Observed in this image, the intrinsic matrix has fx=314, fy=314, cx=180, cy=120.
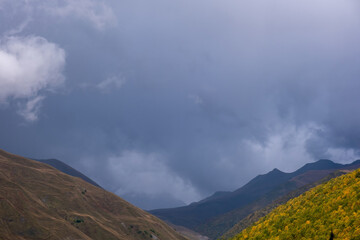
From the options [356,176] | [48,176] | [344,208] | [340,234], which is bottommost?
[340,234]

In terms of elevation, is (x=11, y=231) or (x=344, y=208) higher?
(x=344, y=208)

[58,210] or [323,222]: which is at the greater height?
[323,222]

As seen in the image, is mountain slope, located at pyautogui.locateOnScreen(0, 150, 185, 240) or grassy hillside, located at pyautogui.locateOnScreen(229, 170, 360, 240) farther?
mountain slope, located at pyautogui.locateOnScreen(0, 150, 185, 240)

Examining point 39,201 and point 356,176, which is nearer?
point 356,176

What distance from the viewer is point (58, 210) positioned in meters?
119

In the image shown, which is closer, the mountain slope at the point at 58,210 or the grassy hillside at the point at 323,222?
the grassy hillside at the point at 323,222

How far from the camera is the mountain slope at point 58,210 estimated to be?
96.6 meters

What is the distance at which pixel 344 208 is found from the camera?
72.5 feet

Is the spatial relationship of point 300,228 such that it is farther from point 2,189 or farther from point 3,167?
point 3,167

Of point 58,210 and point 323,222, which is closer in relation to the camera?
point 323,222

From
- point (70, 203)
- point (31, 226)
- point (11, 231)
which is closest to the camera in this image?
point (11, 231)

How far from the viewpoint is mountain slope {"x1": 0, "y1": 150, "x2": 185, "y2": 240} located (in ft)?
317

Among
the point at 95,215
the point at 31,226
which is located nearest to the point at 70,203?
the point at 95,215

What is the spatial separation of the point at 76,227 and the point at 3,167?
52.6 m
